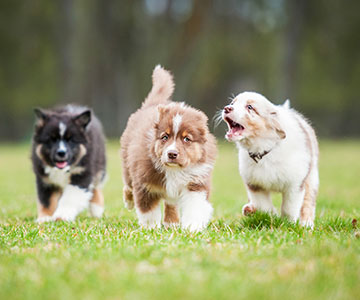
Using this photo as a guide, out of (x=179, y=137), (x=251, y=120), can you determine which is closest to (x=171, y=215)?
(x=179, y=137)

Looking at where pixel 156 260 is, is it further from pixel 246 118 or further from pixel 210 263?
pixel 246 118

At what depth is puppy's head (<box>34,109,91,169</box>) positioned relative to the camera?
726cm

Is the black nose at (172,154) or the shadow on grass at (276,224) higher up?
the black nose at (172,154)

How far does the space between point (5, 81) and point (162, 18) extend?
11116 mm

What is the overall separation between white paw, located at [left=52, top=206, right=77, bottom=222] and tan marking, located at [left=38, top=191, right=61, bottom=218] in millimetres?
324

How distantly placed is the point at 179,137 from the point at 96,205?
2.83m

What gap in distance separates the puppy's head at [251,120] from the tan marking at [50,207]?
2.95 m

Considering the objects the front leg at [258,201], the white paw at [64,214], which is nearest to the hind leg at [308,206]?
the front leg at [258,201]

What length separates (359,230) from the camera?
5309 millimetres

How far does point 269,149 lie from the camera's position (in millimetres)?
5855

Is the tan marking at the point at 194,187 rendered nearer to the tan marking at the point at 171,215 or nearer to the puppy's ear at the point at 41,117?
the tan marking at the point at 171,215

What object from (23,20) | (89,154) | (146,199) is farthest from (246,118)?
(23,20)

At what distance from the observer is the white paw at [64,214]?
6.94 m

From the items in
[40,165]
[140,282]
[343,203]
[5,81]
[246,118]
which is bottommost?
[5,81]
